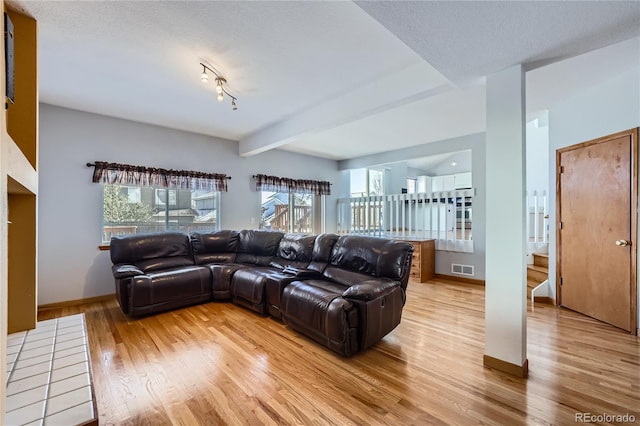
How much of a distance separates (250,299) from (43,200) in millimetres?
2960

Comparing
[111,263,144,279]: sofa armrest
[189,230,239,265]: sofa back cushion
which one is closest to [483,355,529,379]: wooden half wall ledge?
[189,230,239,265]: sofa back cushion

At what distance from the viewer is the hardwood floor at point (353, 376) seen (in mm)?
1703

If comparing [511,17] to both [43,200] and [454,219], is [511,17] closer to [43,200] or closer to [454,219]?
[454,219]

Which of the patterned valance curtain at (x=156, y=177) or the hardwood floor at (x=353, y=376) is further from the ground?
the patterned valance curtain at (x=156, y=177)

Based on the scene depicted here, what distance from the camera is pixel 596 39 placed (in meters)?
1.77

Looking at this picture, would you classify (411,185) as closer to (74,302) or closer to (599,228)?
(599,228)

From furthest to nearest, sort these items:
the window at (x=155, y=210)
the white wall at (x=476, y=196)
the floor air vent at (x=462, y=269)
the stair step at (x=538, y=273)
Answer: the floor air vent at (x=462, y=269)
the white wall at (x=476, y=196)
the window at (x=155, y=210)
the stair step at (x=538, y=273)

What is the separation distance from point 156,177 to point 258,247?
1945mm

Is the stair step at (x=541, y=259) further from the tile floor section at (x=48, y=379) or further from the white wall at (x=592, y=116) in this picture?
the tile floor section at (x=48, y=379)

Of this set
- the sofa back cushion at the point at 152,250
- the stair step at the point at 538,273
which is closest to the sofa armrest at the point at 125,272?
the sofa back cushion at the point at 152,250

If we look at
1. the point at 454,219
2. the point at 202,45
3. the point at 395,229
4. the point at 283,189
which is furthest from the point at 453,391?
the point at 283,189

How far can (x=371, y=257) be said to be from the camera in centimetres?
296

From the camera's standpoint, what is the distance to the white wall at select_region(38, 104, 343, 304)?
3537mm

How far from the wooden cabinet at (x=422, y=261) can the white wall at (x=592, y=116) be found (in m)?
1.74
